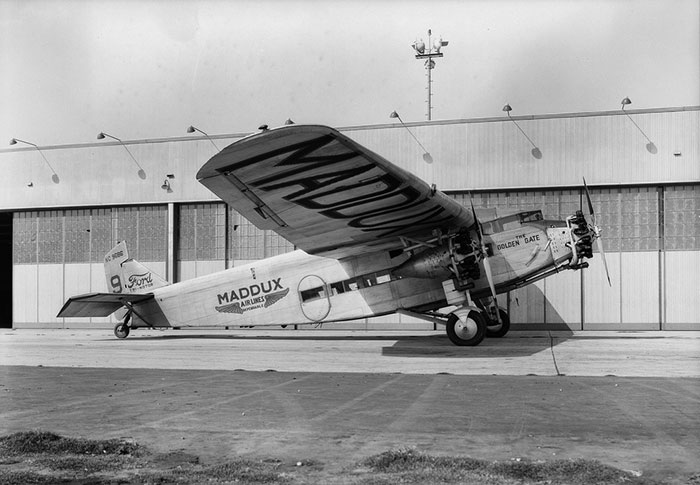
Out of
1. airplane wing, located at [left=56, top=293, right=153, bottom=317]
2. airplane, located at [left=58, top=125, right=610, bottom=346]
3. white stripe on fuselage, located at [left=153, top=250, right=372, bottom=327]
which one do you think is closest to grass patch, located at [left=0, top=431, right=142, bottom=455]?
airplane, located at [left=58, top=125, right=610, bottom=346]

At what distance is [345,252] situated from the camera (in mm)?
20547

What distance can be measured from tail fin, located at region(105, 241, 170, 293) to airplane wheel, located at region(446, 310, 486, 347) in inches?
460

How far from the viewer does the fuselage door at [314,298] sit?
68.7 ft

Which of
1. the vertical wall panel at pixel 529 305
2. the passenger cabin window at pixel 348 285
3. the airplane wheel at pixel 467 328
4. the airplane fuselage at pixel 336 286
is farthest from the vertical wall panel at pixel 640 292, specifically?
the passenger cabin window at pixel 348 285

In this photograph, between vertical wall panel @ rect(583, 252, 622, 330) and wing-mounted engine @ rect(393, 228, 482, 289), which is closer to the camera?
wing-mounted engine @ rect(393, 228, 482, 289)

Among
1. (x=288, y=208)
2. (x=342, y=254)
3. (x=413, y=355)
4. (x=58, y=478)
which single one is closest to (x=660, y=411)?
(x=58, y=478)

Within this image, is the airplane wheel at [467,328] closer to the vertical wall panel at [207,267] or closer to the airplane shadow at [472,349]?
the airplane shadow at [472,349]


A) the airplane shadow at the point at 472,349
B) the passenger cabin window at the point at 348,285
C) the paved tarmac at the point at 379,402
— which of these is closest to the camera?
the paved tarmac at the point at 379,402

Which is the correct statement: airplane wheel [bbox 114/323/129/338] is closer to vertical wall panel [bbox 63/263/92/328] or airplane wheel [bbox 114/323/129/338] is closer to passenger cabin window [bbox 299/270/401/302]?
passenger cabin window [bbox 299/270/401/302]

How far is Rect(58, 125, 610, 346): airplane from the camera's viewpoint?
13.8 meters

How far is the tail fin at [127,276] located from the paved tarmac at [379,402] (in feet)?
24.3

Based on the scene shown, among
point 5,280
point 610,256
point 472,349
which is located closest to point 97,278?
point 5,280

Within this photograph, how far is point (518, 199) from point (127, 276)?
16.7 metres

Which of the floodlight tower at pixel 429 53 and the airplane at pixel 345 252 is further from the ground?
the floodlight tower at pixel 429 53
